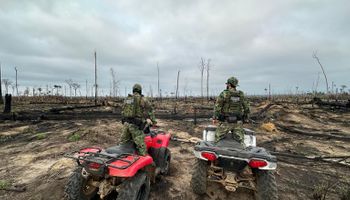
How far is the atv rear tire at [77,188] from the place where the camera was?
9.87 feet

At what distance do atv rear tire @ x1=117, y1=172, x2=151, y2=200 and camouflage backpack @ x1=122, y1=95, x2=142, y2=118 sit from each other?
3.48 ft

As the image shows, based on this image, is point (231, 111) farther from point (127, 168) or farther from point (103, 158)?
point (103, 158)

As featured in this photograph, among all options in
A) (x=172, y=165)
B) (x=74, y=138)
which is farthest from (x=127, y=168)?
(x=74, y=138)

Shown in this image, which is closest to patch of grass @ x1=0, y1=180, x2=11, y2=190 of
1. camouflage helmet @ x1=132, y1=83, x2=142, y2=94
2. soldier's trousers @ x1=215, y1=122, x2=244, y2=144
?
camouflage helmet @ x1=132, y1=83, x2=142, y2=94

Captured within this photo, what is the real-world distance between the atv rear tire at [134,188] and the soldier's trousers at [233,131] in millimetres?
1622

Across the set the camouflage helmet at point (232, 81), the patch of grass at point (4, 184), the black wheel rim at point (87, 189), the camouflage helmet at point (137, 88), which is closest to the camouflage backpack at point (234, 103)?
the camouflage helmet at point (232, 81)

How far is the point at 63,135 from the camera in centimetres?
883

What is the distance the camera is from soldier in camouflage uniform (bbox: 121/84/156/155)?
371 centimetres

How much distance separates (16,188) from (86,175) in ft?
7.49

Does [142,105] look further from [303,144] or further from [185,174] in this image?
[303,144]

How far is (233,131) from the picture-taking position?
159 inches

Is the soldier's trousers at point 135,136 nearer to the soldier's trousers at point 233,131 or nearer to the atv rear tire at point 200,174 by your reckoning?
the atv rear tire at point 200,174

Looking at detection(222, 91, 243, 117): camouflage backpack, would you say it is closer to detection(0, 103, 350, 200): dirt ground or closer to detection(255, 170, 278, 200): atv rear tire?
detection(255, 170, 278, 200): atv rear tire

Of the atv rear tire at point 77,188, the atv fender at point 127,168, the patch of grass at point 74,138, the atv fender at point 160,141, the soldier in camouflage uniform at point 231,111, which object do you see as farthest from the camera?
the patch of grass at point 74,138
